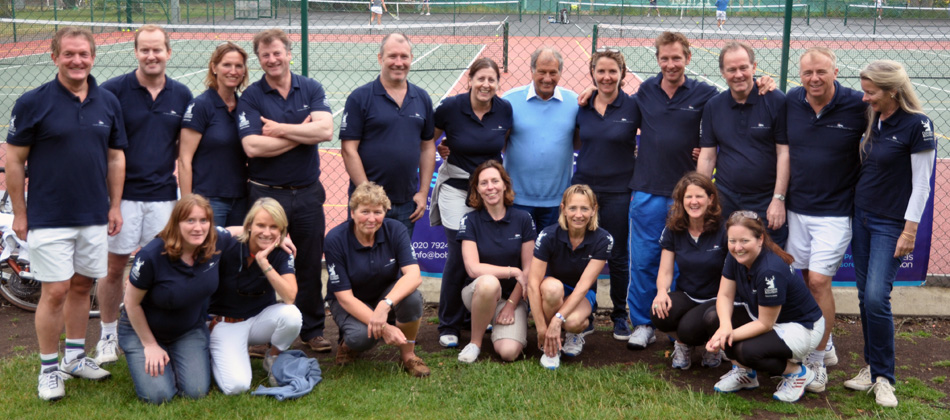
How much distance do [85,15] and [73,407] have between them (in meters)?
22.9

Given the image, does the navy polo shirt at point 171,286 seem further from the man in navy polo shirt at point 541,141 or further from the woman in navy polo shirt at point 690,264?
the woman in navy polo shirt at point 690,264

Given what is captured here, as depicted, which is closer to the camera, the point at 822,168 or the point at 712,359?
the point at 822,168

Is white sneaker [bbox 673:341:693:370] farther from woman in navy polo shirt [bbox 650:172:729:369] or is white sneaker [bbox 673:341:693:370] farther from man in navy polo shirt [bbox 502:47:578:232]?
man in navy polo shirt [bbox 502:47:578:232]

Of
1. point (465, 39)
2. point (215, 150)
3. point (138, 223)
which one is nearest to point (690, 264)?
point (215, 150)

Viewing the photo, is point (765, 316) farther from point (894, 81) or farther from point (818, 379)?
point (894, 81)

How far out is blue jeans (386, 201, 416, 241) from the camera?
5.63m

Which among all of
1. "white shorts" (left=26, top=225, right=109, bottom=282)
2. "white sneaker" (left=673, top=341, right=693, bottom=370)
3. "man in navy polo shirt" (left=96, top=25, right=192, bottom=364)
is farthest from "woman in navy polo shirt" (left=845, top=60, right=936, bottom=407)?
"white shorts" (left=26, top=225, right=109, bottom=282)

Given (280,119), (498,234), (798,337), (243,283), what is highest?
(280,119)

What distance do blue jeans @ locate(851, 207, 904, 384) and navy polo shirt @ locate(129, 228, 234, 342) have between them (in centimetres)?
373

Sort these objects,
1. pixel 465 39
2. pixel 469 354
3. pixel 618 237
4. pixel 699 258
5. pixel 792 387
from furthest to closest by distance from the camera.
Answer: pixel 465 39
pixel 618 237
pixel 469 354
pixel 699 258
pixel 792 387

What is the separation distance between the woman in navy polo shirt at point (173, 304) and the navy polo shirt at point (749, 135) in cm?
313

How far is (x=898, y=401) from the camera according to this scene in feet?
15.9

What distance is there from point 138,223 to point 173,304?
71 centimetres

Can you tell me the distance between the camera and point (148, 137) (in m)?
5.08
